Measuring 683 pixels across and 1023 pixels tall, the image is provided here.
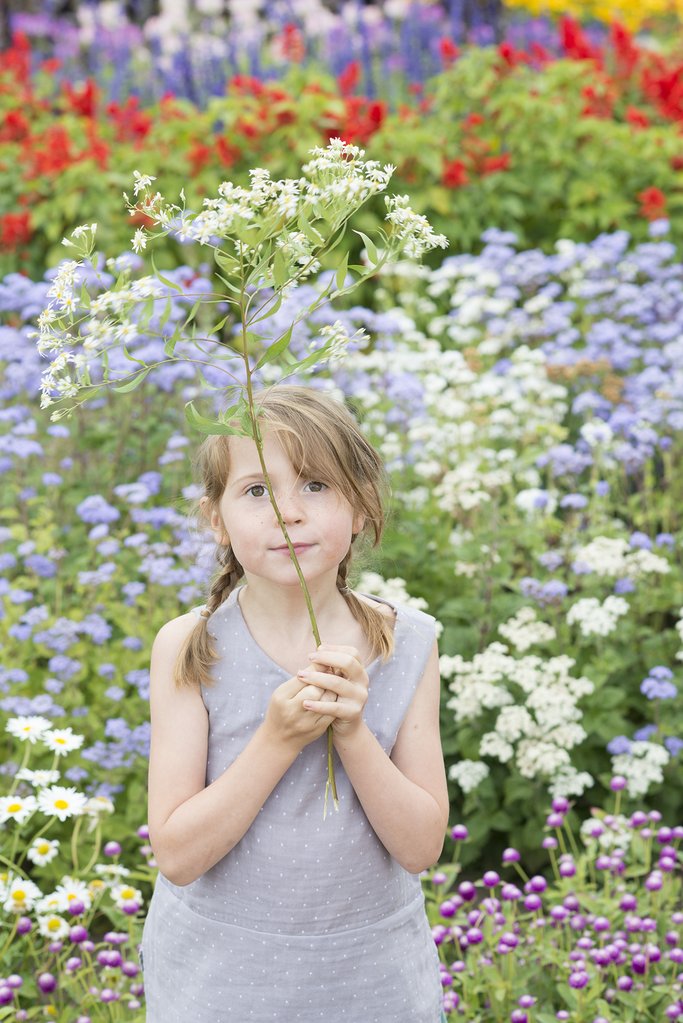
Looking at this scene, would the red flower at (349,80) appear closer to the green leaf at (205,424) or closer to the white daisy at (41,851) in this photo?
the white daisy at (41,851)

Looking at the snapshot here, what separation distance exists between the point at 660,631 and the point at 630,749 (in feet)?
1.68

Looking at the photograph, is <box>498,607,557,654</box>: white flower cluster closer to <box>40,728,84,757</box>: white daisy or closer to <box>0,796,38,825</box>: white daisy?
<box>40,728,84,757</box>: white daisy

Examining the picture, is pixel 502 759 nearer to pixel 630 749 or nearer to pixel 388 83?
pixel 630 749

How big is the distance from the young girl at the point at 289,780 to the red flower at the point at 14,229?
4.20 metres

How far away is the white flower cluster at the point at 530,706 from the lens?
9.65 feet

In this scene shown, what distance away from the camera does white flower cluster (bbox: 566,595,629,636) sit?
3068 millimetres

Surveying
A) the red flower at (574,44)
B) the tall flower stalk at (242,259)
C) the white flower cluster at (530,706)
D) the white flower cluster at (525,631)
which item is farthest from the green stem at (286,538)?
the red flower at (574,44)

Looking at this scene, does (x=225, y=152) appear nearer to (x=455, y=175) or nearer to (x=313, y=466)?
(x=455, y=175)

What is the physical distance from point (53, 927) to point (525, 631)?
1.26m

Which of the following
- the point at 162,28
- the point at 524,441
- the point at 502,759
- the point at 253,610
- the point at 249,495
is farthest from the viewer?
the point at 162,28

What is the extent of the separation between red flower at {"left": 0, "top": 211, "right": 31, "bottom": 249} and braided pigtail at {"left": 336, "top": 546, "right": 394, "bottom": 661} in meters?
4.23

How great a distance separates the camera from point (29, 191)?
238 inches

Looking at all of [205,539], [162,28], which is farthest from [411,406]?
[162,28]

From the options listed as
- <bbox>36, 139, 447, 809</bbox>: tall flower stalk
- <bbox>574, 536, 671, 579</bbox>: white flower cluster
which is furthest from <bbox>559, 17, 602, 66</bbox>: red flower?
<bbox>36, 139, 447, 809</bbox>: tall flower stalk
